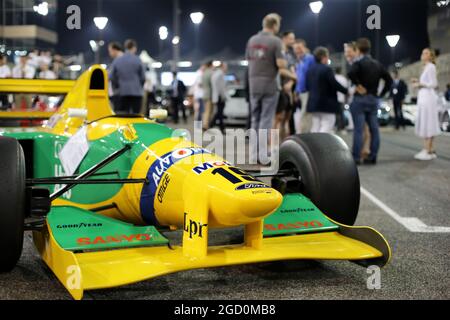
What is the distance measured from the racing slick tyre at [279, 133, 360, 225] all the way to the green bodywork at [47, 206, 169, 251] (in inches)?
52.2

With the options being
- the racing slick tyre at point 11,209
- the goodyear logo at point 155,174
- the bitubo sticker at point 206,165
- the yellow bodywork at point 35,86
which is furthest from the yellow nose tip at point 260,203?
the yellow bodywork at point 35,86

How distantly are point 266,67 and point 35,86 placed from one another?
10.8ft

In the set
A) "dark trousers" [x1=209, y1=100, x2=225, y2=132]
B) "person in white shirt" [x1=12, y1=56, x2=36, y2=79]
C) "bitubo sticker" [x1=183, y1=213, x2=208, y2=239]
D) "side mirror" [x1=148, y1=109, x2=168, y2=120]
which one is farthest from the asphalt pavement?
"person in white shirt" [x1=12, y1=56, x2=36, y2=79]

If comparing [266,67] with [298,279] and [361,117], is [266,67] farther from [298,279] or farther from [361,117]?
[298,279]

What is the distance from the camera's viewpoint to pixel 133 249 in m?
3.50

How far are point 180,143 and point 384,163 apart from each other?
6.72 m

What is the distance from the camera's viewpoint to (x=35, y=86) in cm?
676

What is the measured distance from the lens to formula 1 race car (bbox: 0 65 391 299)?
3.28 metres

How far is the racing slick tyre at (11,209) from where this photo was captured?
3.44 meters

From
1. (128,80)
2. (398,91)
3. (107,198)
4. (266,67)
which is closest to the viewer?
(107,198)

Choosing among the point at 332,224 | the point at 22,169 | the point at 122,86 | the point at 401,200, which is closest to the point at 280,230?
the point at 332,224

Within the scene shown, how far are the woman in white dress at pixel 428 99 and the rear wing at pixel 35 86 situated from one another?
6241 millimetres

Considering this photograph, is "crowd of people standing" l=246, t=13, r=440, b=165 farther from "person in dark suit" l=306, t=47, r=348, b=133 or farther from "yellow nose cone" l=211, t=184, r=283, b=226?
"yellow nose cone" l=211, t=184, r=283, b=226

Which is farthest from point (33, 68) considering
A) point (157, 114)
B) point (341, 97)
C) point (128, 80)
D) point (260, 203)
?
point (260, 203)
